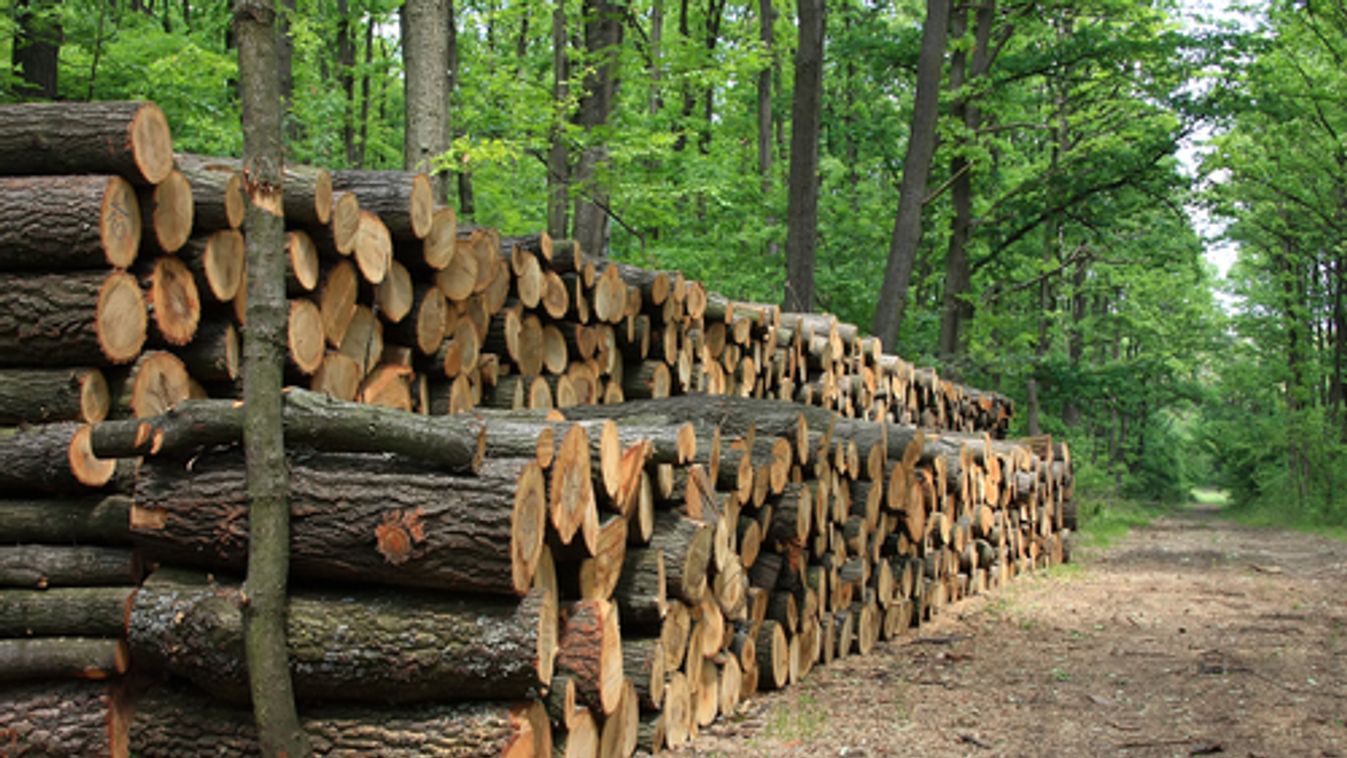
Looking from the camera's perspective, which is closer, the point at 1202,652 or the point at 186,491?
the point at 186,491

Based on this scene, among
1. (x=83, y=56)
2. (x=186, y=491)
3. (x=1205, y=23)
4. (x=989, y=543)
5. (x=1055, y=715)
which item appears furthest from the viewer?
(x=1205, y=23)

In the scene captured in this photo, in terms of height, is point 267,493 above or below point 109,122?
below

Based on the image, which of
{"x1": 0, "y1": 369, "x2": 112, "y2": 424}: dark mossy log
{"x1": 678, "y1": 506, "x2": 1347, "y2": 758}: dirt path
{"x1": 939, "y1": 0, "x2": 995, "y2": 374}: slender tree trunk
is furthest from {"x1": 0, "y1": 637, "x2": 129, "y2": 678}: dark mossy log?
{"x1": 939, "y1": 0, "x2": 995, "y2": 374}: slender tree trunk

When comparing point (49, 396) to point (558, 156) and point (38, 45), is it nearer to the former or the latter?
point (38, 45)

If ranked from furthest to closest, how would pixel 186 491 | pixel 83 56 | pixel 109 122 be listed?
pixel 83 56 < pixel 109 122 < pixel 186 491

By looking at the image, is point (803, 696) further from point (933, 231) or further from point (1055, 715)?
point (933, 231)

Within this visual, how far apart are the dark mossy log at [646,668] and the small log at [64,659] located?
75.4 inches

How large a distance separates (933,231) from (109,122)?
804 inches

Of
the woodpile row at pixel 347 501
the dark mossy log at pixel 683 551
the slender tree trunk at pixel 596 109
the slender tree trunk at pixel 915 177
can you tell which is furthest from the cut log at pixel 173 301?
the slender tree trunk at pixel 915 177

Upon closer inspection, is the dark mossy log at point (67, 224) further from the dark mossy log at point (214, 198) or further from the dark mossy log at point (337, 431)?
the dark mossy log at point (337, 431)

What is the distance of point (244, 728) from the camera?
3744 mm

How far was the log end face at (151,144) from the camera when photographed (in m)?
4.34

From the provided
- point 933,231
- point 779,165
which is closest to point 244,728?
point 933,231

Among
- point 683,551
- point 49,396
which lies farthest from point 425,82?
point 683,551
